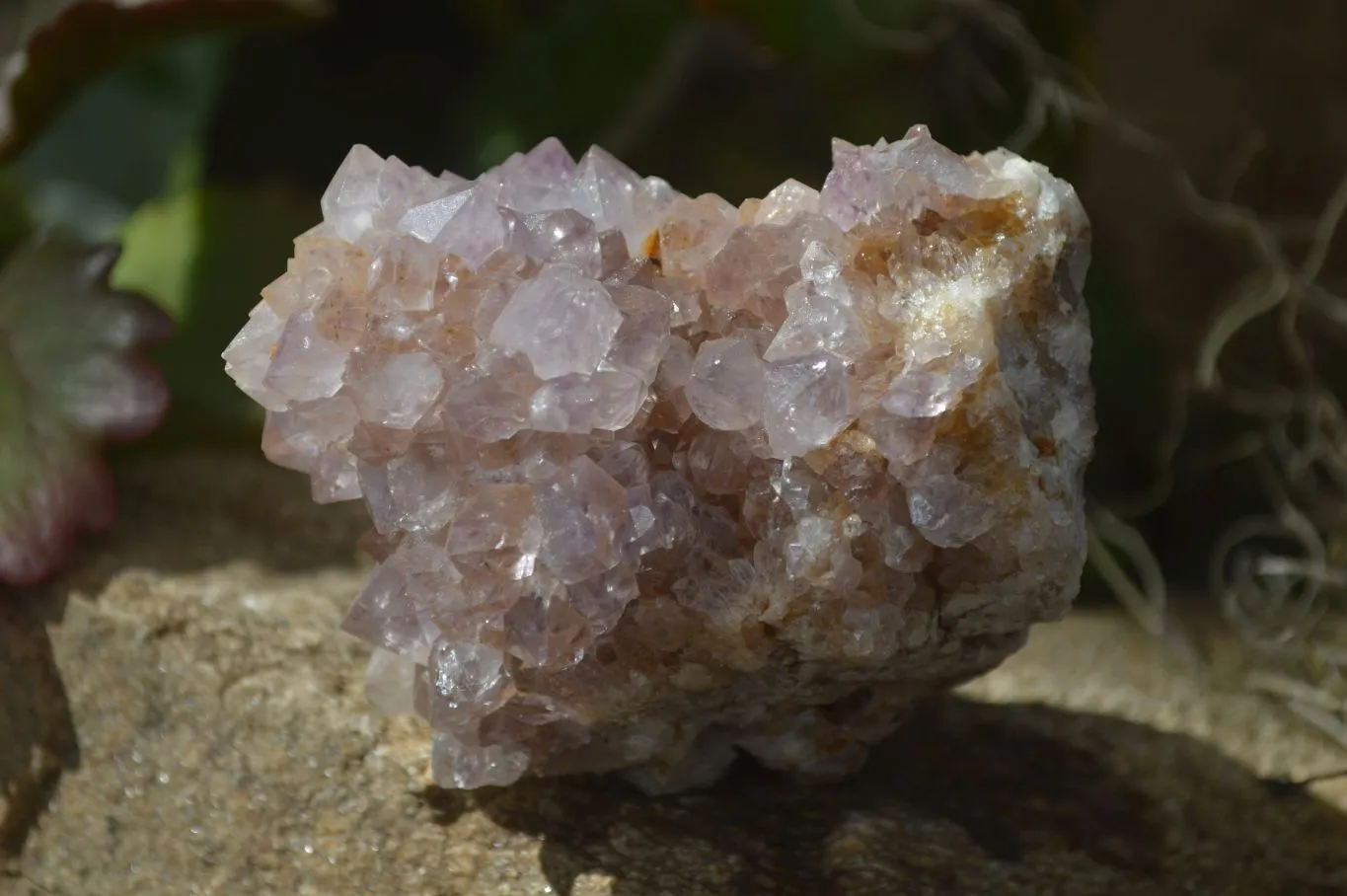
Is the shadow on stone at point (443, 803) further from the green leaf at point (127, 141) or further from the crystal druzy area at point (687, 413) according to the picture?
the green leaf at point (127, 141)

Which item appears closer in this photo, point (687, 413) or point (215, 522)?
point (687, 413)

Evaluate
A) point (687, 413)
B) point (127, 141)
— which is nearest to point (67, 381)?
point (687, 413)

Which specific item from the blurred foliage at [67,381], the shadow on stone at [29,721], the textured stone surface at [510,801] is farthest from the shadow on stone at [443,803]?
the blurred foliage at [67,381]

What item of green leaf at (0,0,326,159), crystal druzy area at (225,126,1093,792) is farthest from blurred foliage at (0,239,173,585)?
crystal druzy area at (225,126,1093,792)

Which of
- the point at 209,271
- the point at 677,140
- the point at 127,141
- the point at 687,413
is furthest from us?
the point at 677,140

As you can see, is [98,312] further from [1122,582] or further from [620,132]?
[1122,582]

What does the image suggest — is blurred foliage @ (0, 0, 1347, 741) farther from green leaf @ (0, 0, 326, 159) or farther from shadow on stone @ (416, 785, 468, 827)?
shadow on stone @ (416, 785, 468, 827)

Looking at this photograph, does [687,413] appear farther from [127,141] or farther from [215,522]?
[127,141]
